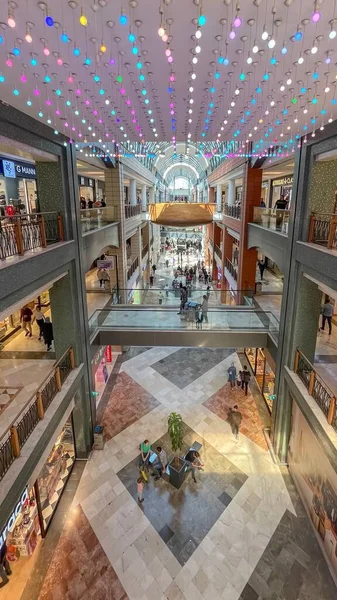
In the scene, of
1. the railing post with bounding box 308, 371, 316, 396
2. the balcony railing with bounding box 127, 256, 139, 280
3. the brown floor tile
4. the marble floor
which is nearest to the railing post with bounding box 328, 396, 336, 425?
the railing post with bounding box 308, 371, 316, 396

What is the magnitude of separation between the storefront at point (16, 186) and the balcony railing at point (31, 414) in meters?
4.54

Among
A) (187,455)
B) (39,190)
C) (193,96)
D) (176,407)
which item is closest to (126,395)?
(176,407)

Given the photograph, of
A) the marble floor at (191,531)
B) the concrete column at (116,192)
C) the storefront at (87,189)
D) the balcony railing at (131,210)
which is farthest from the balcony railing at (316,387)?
the storefront at (87,189)

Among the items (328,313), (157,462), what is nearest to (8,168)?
(157,462)

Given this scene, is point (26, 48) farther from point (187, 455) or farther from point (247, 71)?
point (187, 455)

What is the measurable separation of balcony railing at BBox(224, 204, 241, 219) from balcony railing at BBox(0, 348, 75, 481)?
10.7 metres

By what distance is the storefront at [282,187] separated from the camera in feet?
50.5

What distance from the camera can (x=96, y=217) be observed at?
1198cm

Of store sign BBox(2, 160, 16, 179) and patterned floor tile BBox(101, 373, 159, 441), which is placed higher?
store sign BBox(2, 160, 16, 179)

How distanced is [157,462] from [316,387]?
4.92 metres

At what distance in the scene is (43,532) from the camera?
7477 mm

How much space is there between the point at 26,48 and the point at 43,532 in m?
9.37

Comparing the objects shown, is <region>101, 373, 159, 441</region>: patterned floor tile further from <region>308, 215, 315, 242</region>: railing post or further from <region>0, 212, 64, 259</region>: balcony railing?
<region>308, 215, 315, 242</region>: railing post

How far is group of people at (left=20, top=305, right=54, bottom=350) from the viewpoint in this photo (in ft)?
33.0
